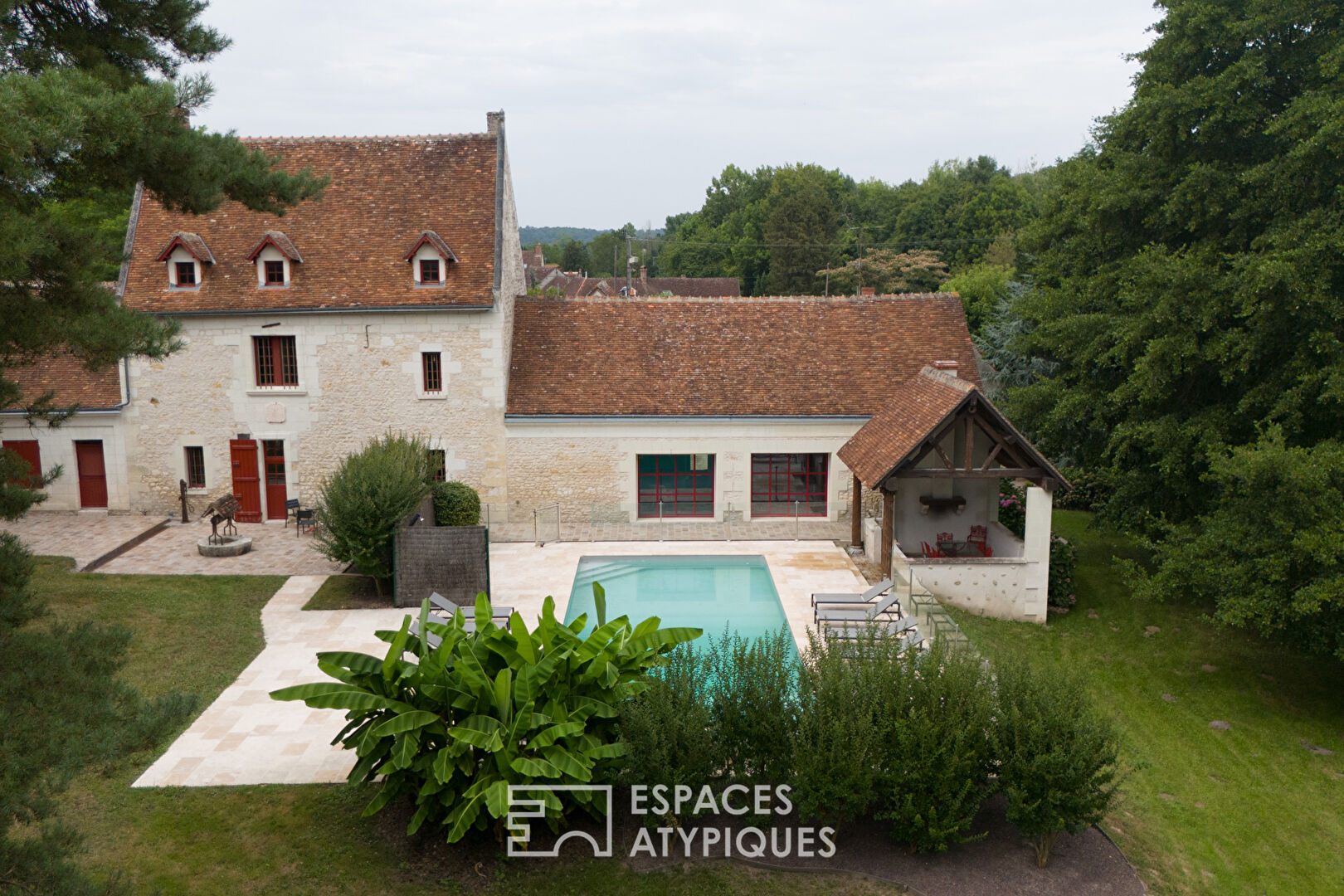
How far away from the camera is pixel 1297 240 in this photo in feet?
50.9

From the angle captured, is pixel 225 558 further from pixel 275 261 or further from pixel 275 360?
pixel 275 261

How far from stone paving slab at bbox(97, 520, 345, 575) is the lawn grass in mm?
758

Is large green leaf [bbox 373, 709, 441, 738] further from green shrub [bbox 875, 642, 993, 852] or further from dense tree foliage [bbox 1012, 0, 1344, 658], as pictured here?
dense tree foliage [bbox 1012, 0, 1344, 658]

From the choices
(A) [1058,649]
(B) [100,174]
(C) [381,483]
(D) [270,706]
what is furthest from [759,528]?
(B) [100,174]

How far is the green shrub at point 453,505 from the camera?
814 inches

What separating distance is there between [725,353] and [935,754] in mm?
15206

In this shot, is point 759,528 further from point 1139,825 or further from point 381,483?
point 1139,825

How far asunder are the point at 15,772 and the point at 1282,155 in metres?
19.6

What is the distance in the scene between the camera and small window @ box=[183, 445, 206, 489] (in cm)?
2292

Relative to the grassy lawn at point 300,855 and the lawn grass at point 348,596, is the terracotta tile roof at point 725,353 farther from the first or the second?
the grassy lawn at point 300,855

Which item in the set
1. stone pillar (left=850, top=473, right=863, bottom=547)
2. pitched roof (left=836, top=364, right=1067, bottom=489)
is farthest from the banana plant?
stone pillar (left=850, top=473, right=863, bottom=547)

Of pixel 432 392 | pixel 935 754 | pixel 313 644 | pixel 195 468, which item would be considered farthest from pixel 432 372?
pixel 935 754

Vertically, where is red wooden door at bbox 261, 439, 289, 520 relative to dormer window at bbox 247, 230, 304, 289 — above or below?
below

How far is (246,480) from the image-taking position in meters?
22.8
